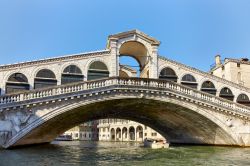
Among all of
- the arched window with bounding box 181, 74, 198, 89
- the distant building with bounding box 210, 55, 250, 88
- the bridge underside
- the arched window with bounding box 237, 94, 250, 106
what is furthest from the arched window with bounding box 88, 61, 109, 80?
the distant building with bounding box 210, 55, 250, 88

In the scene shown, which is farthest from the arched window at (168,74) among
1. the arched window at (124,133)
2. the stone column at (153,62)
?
the arched window at (124,133)

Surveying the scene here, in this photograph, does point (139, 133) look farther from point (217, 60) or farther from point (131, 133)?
point (217, 60)

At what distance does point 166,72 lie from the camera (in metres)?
27.6

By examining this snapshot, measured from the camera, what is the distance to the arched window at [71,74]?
25.1m

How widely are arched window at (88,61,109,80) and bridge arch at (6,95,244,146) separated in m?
2.98

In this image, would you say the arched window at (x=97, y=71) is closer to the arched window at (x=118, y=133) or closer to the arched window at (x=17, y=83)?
the arched window at (x=17, y=83)

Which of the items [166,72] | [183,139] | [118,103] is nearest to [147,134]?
[183,139]

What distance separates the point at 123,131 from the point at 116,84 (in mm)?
51099

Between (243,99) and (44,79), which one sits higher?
(44,79)

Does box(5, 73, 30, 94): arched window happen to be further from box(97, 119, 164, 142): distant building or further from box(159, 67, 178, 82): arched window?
box(97, 119, 164, 142): distant building

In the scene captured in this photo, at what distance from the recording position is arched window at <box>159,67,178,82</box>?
2750 centimetres

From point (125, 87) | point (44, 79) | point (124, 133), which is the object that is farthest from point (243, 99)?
point (124, 133)

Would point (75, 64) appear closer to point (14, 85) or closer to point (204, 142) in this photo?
point (14, 85)

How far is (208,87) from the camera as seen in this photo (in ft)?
95.3
